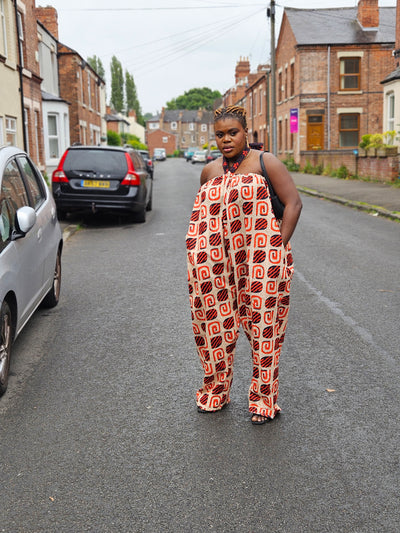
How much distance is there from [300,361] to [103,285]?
3.55 meters

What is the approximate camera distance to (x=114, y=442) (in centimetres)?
352

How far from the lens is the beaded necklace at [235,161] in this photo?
11.6 feet

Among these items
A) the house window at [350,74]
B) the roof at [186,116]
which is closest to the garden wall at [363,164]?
A: the house window at [350,74]

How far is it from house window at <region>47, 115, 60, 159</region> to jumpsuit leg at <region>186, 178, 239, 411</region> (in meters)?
27.0

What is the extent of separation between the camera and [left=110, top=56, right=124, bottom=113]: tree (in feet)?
371

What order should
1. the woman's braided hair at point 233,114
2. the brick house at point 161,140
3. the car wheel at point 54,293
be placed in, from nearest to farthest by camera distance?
the woman's braided hair at point 233,114 < the car wheel at point 54,293 < the brick house at point 161,140

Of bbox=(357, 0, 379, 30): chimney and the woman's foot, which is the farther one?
bbox=(357, 0, 379, 30): chimney

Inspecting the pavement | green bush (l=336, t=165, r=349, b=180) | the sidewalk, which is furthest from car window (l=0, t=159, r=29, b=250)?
green bush (l=336, t=165, r=349, b=180)

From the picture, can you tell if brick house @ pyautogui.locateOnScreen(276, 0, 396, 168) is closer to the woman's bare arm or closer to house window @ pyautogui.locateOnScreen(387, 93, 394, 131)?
house window @ pyautogui.locateOnScreen(387, 93, 394, 131)

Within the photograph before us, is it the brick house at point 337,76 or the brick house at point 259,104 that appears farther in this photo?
the brick house at point 259,104

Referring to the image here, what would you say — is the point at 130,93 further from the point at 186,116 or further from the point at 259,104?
the point at 259,104

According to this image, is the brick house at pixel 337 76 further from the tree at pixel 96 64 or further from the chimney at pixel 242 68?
the tree at pixel 96 64

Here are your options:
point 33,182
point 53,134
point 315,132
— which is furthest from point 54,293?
point 315,132

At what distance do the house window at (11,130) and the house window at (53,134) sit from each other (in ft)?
28.5
